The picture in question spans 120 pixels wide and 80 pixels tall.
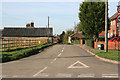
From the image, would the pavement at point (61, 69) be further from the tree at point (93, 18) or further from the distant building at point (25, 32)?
the distant building at point (25, 32)

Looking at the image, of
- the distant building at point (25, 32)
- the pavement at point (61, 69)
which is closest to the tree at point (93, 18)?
the pavement at point (61, 69)

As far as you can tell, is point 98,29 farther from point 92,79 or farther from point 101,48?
point 92,79

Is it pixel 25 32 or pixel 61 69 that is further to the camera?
pixel 25 32

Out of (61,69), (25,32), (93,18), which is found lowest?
(61,69)

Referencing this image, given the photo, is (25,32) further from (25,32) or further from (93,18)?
(93,18)

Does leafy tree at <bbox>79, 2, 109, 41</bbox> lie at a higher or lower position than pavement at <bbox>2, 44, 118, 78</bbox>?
higher

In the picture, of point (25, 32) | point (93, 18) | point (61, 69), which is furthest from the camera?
point (25, 32)

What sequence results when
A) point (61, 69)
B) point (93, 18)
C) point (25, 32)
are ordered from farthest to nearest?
point (25, 32), point (93, 18), point (61, 69)

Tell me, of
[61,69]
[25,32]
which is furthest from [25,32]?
[61,69]

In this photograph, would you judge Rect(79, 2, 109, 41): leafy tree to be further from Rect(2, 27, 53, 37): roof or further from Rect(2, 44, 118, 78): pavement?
Rect(2, 27, 53, 37): roof

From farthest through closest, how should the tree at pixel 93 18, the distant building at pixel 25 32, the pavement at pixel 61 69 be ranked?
the distant building at pixel 25 32, the tree at pixel 93 18, the pavement at pixel 61 69

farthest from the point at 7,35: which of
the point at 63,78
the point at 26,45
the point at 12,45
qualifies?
the point at 63,78

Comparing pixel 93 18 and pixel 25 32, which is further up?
pixel 93 18

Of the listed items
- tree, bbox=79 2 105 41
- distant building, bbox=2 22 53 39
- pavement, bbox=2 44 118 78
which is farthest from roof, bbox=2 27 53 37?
pavement, bbox=2 44 118 78
